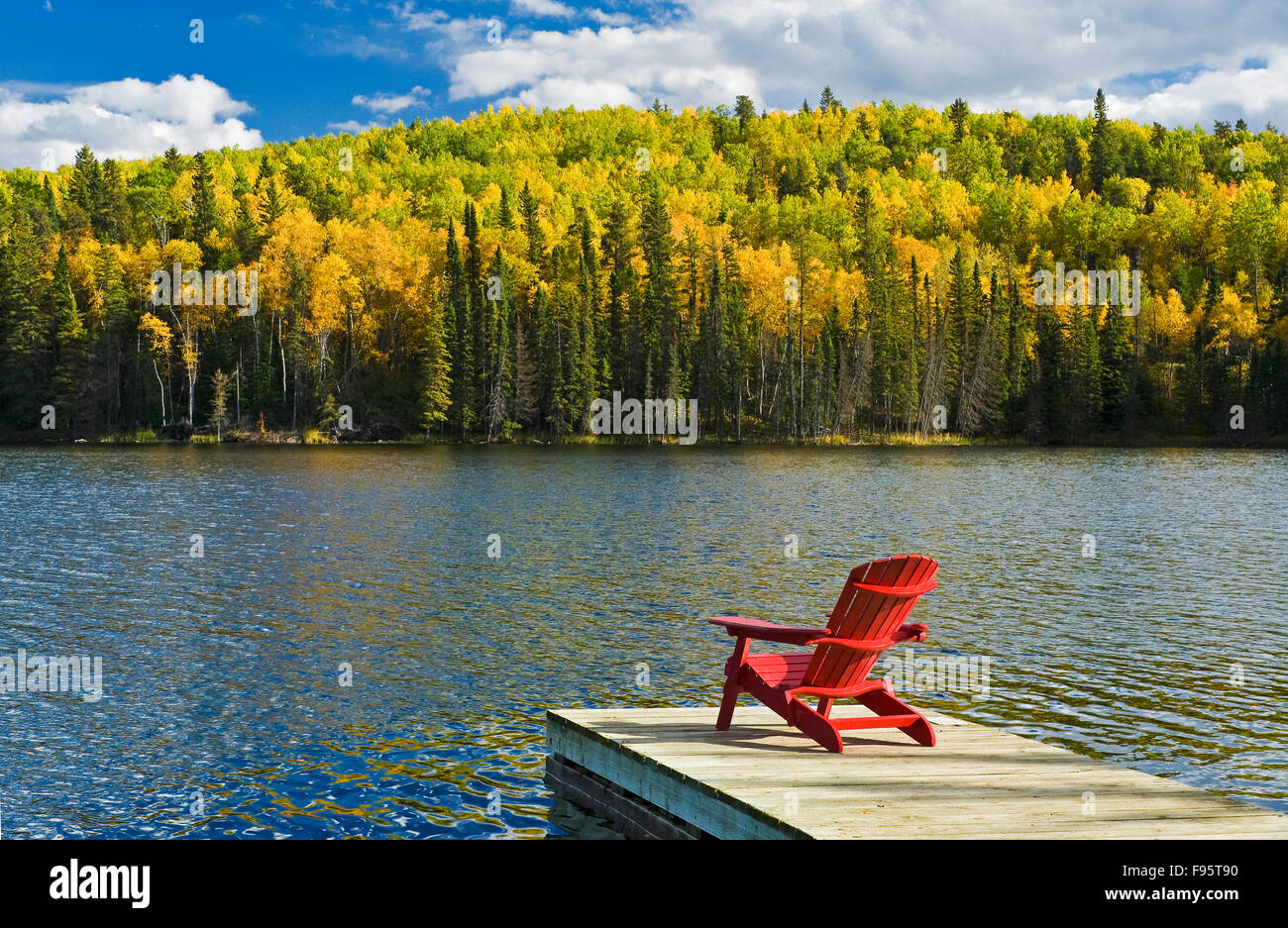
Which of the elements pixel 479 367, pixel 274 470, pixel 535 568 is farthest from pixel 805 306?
pixel 535 568

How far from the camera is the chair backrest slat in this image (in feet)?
32.7

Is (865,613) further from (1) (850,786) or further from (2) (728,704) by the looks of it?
(2) (728,704)

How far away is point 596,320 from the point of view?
116 m

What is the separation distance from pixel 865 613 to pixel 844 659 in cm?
55

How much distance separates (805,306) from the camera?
114375mm

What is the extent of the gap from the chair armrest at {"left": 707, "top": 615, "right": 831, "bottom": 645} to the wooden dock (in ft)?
3.27

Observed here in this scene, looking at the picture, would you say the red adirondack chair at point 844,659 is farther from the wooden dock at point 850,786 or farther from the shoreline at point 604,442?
the shoreline at point 604,442

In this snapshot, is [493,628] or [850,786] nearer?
[850,786]

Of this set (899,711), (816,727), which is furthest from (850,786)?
(899,711)

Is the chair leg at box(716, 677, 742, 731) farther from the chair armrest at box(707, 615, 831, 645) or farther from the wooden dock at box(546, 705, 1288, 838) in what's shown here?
the chair armrest at box(707, 615, 831, 645)

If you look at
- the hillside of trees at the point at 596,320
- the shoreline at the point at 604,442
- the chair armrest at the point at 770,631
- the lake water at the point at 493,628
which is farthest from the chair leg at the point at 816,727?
the hillside of trees at the point at 596,320
